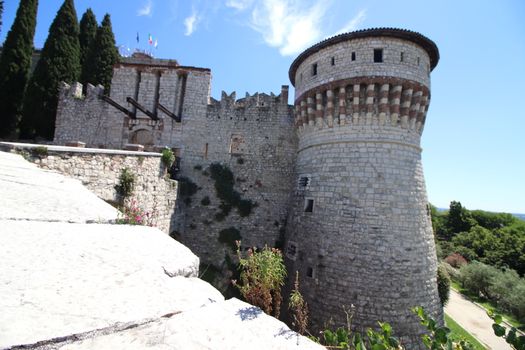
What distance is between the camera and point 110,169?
799 centimetres

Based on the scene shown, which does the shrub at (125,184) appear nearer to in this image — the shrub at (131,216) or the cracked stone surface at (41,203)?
the shrub at (131,216)

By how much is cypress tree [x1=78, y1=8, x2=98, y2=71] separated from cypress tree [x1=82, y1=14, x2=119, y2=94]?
2.86 metres

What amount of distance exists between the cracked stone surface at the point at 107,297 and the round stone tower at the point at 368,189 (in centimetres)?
865

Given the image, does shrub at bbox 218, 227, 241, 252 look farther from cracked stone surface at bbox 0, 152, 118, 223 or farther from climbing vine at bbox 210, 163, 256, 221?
cracked stone surface at bbox 0, 152, 118, 223

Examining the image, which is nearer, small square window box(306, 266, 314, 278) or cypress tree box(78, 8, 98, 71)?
small square window box(306, 266, 314, 278)

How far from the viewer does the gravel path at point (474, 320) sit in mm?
12891

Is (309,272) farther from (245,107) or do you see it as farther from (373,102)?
(245,107)

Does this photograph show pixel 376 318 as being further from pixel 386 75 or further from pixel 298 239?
pixel 386 75

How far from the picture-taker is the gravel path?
12.9 metres

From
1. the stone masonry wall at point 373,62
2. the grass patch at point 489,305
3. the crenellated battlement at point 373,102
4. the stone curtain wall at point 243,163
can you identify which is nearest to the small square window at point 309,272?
the stone curtain wall at point 243,163

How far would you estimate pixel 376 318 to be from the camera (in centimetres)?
910

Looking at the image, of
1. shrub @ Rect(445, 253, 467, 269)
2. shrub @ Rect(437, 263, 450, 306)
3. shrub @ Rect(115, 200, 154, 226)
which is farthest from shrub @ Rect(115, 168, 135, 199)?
shrub @ Rect(445, 253, 467, 269)

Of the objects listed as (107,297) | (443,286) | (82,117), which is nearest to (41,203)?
(107,297)

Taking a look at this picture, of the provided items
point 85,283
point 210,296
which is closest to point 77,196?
point 85,283
